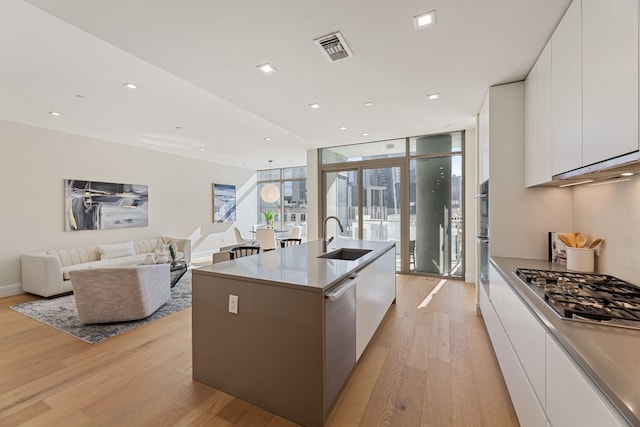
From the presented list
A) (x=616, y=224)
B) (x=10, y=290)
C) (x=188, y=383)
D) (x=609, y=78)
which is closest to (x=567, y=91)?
(x=609, y=78)

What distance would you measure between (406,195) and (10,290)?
23.0 ft

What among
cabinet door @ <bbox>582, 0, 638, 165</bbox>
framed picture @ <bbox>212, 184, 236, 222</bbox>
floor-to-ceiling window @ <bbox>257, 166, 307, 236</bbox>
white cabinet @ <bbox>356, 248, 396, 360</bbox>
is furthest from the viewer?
floor-to-ceiling window @ <bbox>257, 166, 307, 236</bbox>

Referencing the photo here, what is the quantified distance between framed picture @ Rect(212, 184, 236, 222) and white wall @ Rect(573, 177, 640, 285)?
799 cm

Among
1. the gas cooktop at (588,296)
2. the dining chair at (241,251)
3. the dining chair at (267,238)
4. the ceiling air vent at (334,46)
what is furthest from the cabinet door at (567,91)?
the dining chair at (267,238)

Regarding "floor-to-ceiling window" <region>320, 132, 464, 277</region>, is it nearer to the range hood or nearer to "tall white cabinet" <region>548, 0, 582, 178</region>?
"tall white cabinet" <region>548, 0, 582, 178</region>

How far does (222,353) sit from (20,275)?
4.79m

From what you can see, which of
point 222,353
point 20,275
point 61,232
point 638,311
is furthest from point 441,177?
point 20,275

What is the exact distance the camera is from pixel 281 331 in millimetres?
1735

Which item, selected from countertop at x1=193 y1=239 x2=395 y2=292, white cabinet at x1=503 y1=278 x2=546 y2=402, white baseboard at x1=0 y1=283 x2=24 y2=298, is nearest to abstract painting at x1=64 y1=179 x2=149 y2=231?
white baseboard at x1=0 y1=283 x2=24 y2=298

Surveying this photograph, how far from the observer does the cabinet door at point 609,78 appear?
1.13 m

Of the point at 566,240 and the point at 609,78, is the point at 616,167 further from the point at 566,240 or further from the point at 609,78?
the point at 566,240

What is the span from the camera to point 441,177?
5.19m

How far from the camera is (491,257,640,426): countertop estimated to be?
0.71m

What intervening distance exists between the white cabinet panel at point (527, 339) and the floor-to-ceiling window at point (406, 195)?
3533 mm
